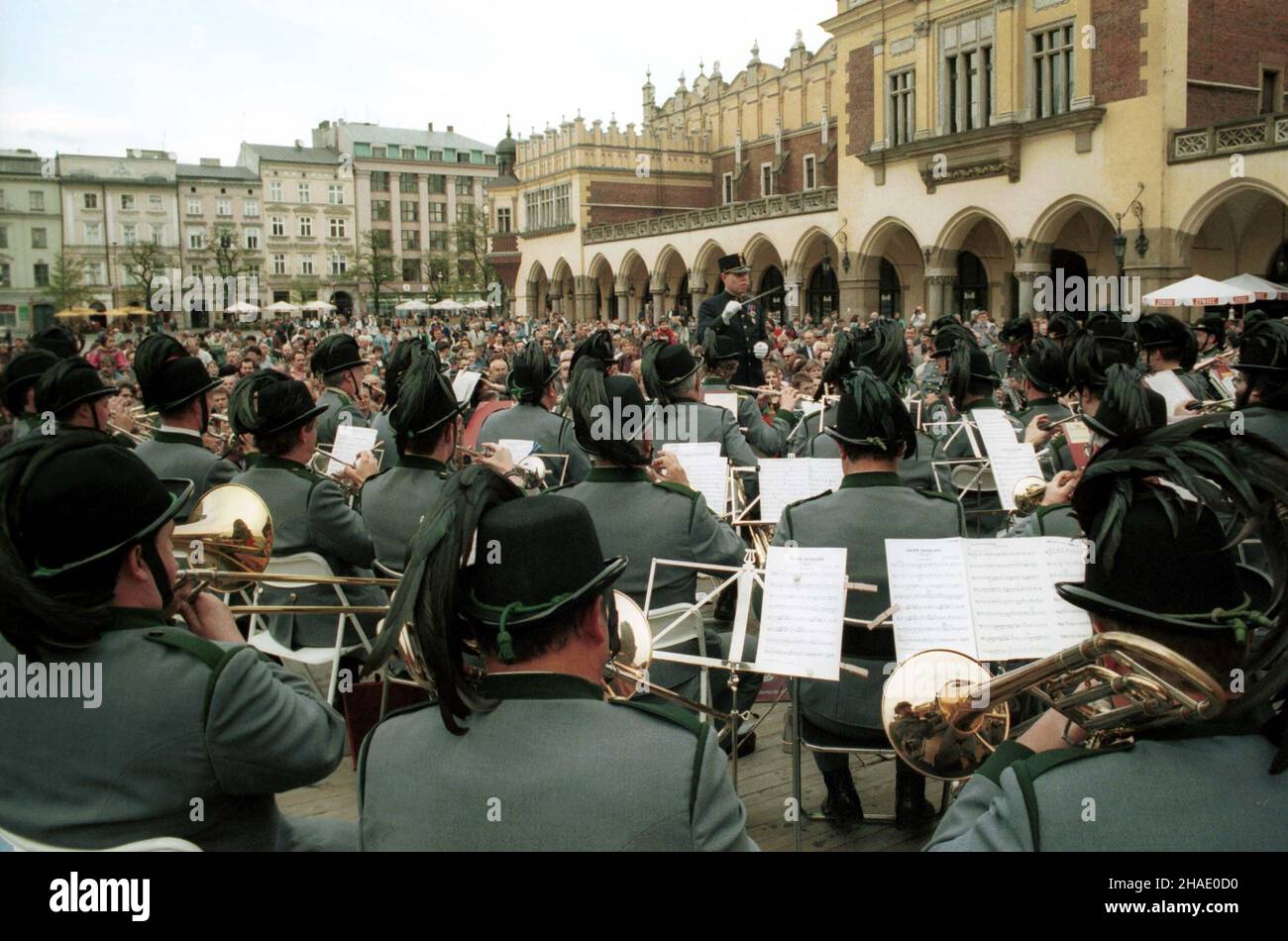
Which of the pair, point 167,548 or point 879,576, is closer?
point 167,548

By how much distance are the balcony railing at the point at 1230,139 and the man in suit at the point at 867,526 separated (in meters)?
22.0

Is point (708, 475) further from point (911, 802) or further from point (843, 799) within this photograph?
point (911, 802)

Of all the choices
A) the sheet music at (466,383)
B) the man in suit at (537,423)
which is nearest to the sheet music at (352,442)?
the man in suit at (537,423)

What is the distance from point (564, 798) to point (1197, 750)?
1211 mm

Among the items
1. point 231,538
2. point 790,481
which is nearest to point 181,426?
point 231,538

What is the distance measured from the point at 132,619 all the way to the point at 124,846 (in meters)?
0.60

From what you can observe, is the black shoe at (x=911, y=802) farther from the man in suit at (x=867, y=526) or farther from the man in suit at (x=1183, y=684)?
the man in suit at (x=1183, y=684)

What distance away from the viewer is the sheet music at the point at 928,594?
3539mm

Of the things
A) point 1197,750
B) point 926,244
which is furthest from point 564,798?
point 926,244

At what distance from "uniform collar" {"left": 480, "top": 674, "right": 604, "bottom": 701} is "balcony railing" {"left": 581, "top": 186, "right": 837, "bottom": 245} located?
34667mm

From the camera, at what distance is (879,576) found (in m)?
4.27

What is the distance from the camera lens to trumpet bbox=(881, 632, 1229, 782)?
1.90 m

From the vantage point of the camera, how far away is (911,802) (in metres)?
4.54
